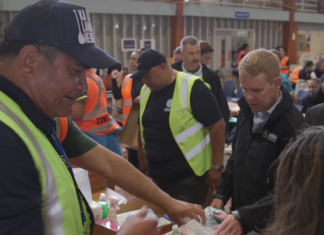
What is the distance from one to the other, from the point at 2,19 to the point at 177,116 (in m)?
6.32

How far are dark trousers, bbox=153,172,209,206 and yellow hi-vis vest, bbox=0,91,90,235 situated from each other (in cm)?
156

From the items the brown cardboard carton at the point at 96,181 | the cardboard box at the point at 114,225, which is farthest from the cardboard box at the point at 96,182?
the cardboard box at the point at 114,225

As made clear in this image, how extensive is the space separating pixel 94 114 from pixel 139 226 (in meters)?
2.34

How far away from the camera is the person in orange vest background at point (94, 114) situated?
3271 mm

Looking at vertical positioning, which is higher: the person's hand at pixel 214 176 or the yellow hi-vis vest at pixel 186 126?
the yellow hi-vis vest at pixel 186 126

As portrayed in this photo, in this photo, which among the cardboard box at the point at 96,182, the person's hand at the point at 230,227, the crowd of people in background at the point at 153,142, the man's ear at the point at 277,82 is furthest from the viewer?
the cardboard box at the point at 96,182

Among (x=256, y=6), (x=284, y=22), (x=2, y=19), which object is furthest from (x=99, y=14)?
(x=284, y=22)

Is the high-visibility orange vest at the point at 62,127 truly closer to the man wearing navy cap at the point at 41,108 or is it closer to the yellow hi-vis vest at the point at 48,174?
the man wearing navy cap at the point at 41,108

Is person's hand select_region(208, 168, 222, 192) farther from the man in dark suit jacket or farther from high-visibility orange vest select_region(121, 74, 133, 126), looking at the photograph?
high-visibility orange vest select_region(121, 74, 133, 126)

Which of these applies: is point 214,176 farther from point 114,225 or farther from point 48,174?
point 48,174

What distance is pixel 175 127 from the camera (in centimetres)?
252

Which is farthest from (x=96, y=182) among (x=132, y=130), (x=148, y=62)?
(x=132, y=130)

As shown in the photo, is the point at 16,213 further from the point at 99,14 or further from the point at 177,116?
the point at 99,14

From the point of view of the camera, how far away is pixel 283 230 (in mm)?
822
